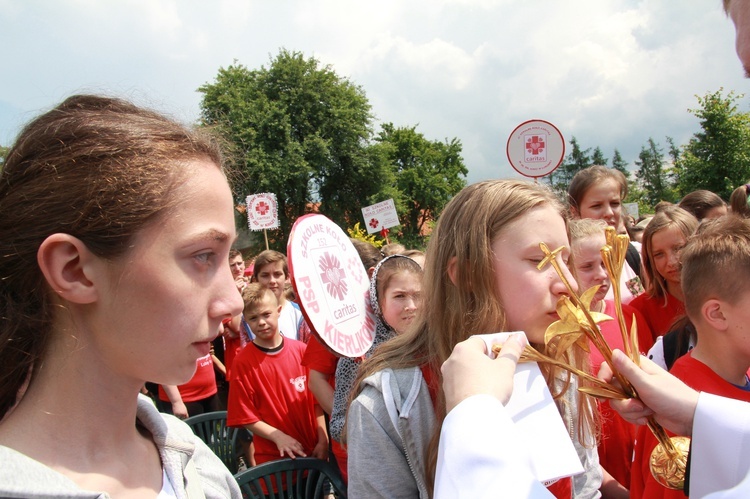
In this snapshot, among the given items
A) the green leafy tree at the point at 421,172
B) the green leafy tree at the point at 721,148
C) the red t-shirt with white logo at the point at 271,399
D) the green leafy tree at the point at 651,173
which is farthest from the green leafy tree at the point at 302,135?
the green leafy tree at the point at 651,173

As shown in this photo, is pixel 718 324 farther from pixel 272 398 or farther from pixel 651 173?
pixel 651 173

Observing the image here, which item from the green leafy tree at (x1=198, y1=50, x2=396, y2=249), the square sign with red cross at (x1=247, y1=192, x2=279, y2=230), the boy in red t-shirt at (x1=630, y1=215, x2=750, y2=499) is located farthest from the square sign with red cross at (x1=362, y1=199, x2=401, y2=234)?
the green leafy tree at (x1=198, y1=50, x2=396, y2=249)

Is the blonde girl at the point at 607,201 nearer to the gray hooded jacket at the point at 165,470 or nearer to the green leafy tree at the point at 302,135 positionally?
the gray hooded jacket at the point at 165,470

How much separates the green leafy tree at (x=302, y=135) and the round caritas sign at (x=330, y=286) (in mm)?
26167

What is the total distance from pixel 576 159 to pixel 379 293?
308 ft

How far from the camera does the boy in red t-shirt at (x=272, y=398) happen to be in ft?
11.6

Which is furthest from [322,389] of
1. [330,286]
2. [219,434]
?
[219,434]

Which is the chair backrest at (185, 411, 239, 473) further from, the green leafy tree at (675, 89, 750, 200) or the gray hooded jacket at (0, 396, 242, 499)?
the green leafy tree at (675, 89, 750, 200)

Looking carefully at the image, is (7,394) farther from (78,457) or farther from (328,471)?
(328,471)

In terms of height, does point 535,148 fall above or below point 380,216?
below

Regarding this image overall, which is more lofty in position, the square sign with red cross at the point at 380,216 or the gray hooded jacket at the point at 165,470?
the square sign with red cross at the point at 380,216

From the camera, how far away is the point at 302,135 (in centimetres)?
3175

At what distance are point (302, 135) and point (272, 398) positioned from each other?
2943 cm

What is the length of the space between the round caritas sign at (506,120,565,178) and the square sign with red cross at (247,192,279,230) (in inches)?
213
